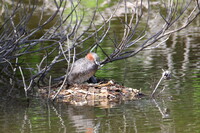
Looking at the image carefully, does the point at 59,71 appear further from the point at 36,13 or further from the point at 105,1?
the point at 105,1

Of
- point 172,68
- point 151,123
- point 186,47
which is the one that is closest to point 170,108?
point 151,123

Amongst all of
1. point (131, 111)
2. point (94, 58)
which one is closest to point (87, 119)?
point (131, 111)

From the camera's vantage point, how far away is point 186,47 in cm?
1498

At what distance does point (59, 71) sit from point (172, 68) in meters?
2.52

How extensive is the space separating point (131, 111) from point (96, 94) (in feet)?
3.97

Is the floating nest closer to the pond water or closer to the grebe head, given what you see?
the pond water

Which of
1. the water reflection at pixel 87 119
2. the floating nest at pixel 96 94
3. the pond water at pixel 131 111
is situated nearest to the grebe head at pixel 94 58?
the floating nest at pixel 96 94

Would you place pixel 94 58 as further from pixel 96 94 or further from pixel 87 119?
pixel 87 119

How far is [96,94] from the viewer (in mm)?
9570

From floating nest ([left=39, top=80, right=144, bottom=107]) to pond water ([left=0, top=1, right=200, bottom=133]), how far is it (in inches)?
9.1

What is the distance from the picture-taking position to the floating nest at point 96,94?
9477 millimetres

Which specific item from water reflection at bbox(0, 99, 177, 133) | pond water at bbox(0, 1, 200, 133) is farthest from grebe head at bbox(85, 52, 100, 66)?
water reflection at bbox(0, 99, 177, 133)

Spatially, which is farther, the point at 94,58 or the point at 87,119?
the point at 94,58

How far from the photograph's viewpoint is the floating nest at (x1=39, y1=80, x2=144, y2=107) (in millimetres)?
9477
